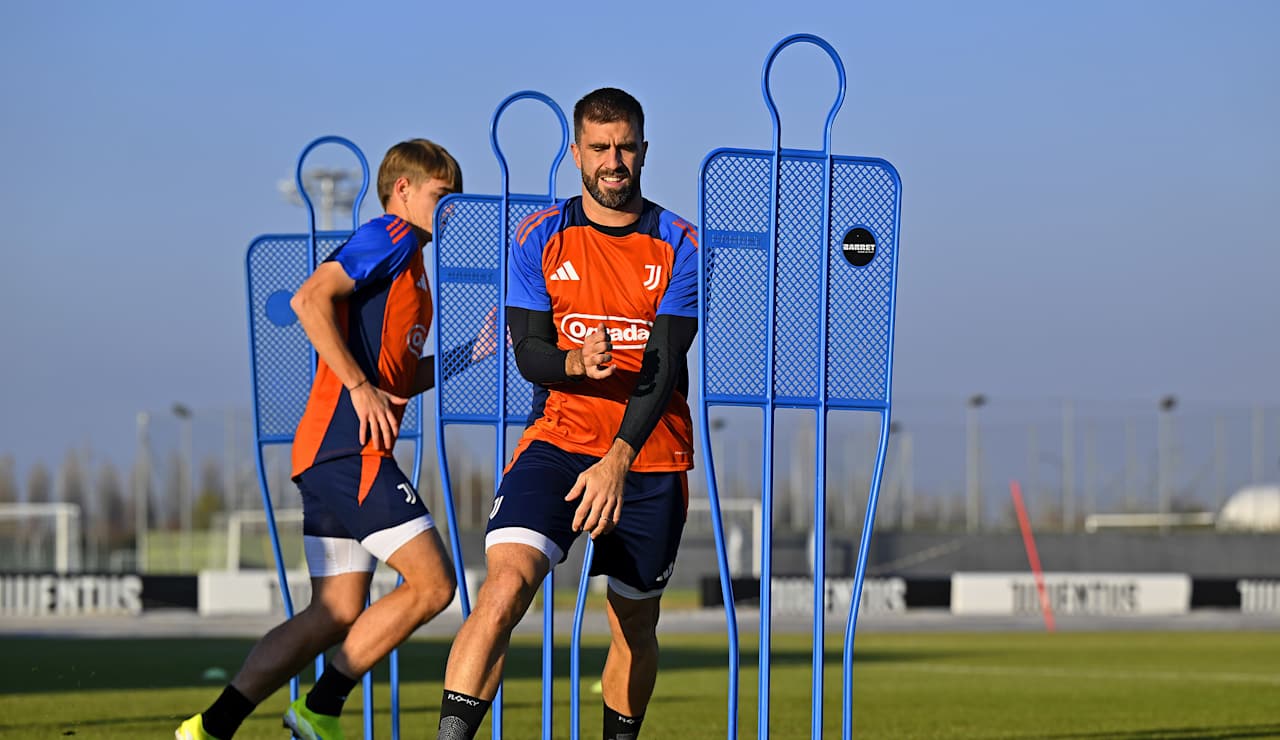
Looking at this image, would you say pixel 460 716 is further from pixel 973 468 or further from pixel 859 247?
pixel 973 468

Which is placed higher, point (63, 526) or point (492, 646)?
point (492, 646)

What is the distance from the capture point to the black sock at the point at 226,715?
5.93m

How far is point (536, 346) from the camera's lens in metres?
5.35

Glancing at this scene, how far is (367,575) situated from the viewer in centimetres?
624

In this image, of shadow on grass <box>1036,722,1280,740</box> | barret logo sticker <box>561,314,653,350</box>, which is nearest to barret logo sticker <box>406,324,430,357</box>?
barret logo sticker <box>561,314,653,350</box>

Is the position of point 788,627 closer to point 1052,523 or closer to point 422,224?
point 1052,523

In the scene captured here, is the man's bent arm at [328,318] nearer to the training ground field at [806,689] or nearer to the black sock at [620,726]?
the black sock at [620,726]

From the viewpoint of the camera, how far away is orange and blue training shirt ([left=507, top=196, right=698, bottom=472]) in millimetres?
5488

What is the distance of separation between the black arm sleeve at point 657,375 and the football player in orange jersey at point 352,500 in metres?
1.07

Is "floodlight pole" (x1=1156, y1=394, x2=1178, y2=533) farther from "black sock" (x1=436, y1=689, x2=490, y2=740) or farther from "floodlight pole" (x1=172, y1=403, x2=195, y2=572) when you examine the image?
"black sock" (x1=436, y1=689, x2=490, y2=740)

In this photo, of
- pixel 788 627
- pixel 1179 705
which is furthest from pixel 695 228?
pixel 788 627

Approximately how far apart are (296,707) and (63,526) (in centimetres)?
3657

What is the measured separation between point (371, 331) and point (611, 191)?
119cm

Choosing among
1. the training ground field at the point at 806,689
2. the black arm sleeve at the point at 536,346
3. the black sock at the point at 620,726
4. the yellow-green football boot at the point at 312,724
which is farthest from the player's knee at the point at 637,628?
the training ground field at the point at 806,689
